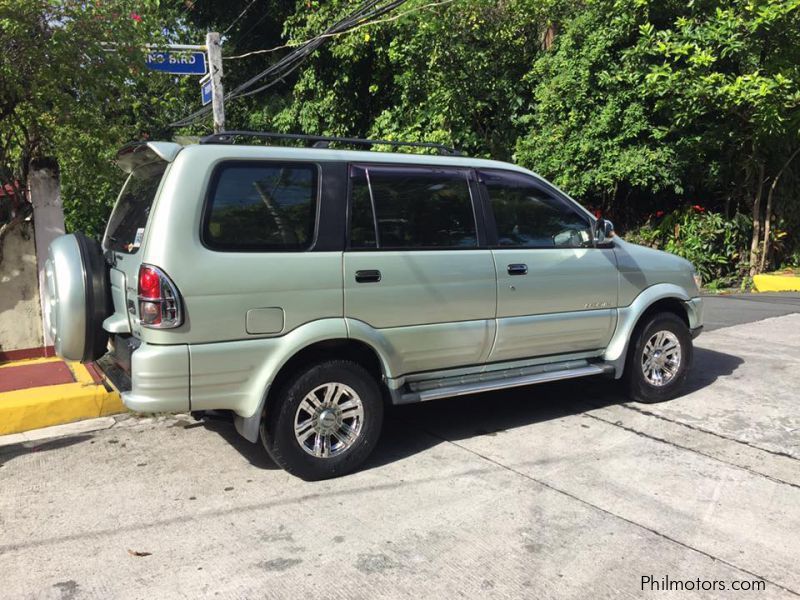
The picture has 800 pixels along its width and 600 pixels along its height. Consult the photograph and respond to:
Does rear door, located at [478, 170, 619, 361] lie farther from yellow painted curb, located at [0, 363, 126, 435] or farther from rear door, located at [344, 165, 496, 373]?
yellow painted curb, located at [0, 363, 126, 435]

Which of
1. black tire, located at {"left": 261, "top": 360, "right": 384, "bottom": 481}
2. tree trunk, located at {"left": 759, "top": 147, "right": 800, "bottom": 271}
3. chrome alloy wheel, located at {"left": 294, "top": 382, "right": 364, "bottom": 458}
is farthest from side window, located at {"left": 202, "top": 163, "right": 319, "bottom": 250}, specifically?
tree trunk, located at {"left": 759, "top": 147, "right": 800, "bottom": 271}

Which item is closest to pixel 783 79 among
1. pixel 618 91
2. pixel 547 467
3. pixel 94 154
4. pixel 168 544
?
pixel 618 91

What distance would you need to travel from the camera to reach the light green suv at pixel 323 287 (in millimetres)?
3713

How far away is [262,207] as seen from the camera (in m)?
3.95

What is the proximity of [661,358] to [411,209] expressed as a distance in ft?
8.72

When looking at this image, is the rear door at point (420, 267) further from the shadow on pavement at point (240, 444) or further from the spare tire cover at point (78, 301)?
the spare tire cover at point (78, 301)

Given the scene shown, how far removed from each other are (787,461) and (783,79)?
7.21 meters

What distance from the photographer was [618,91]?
11.0 metres

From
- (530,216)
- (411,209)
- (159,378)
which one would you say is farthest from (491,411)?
(159,378)

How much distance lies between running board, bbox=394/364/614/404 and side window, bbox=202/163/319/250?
124 cm

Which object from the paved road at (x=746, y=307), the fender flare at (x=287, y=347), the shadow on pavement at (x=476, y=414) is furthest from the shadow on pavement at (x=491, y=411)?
the paved road at (x=746, y=307)

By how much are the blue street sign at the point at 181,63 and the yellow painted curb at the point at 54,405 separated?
4368 millimetres

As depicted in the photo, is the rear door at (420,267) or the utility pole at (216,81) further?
the utility pole at (216,81)

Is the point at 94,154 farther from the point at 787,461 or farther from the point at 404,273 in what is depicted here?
the point at 787,461
